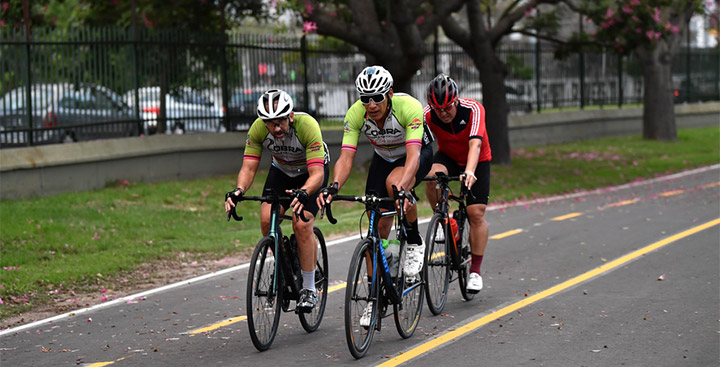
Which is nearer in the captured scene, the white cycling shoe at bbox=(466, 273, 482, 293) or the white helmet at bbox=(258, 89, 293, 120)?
the white helmet at bbox=(258, 89, 293, 120)

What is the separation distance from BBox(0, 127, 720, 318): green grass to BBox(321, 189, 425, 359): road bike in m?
3.70

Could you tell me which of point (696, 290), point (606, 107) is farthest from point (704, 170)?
point (696, 290)

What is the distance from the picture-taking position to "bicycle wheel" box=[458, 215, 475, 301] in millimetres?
8891

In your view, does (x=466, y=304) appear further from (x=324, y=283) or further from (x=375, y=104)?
(x=375, y=104)

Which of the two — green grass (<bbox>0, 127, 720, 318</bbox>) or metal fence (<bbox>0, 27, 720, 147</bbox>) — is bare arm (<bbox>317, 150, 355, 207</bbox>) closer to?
green grass (<bbox>0, 127, 720, 318</bbox>)

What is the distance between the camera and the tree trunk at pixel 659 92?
29641 millimetres

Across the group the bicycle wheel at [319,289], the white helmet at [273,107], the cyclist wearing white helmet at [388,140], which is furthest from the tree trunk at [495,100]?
the white helmet at [273,107]

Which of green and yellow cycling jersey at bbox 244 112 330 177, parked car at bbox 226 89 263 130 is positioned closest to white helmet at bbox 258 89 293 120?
green and yellow cycling jersey at bbox 244 112 330 177

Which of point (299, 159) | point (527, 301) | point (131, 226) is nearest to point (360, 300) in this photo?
point (299, 159)

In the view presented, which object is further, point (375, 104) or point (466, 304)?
point (466, 304)

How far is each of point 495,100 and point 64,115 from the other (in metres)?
10.3

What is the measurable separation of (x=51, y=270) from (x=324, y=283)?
3957mm

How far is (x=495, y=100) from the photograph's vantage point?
2280 centimetres

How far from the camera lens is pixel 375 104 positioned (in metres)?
7.50
